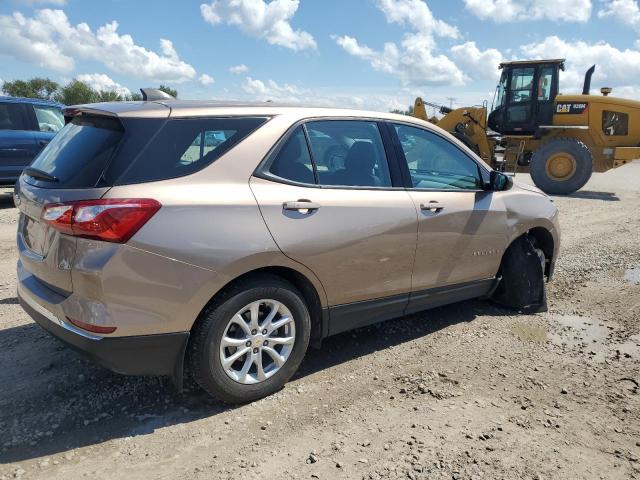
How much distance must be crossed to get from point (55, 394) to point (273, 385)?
1.33 metres

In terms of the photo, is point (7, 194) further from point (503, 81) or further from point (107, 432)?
point (503, 81)

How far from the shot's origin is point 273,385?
322 centimetres

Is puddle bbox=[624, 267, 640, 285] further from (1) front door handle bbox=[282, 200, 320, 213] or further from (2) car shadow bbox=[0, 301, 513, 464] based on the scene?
(1) front door handle bbox=[282, 200, 320, 213]

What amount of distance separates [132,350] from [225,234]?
0.77m

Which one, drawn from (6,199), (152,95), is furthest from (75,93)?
(152,95)

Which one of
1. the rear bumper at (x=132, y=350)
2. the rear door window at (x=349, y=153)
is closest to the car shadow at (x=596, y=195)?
the rear door window at (x=349, y=153)

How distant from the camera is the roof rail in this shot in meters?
3.34

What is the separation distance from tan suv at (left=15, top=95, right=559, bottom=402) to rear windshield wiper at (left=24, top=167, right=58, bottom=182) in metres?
0.01

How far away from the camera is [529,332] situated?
170 inches

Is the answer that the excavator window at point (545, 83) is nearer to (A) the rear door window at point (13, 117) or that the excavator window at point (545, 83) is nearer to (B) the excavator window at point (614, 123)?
(B) the excavator window at point (614, 123)

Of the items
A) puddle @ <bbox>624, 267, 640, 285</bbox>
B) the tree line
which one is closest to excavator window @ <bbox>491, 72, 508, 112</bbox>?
puddle @ <bbox>624, 267, 640, 285</bbox>

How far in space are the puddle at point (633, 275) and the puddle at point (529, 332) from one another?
2.10 m

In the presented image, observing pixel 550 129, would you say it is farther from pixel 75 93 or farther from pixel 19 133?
pixel 75 93

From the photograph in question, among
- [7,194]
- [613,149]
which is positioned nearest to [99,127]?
[7,194]
